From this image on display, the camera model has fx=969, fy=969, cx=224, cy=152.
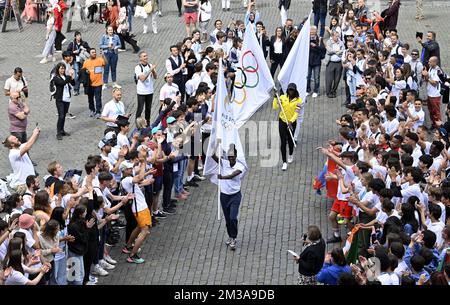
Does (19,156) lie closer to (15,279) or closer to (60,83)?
(60,83)

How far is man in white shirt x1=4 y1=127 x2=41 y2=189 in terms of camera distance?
668 inches

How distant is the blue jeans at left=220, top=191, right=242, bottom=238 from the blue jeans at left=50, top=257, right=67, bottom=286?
10.2 ft

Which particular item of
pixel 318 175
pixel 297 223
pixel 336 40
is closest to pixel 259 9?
pixel 336 40

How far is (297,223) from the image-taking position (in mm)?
16797

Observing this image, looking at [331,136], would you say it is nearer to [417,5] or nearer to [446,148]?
[446,148]

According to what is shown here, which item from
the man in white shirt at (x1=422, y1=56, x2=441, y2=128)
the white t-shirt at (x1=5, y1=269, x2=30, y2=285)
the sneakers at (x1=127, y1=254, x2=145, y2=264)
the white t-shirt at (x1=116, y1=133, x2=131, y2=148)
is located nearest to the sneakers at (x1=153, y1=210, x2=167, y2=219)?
the white t-shirt at (x1=116, y1=133, x2=131, y2=148)

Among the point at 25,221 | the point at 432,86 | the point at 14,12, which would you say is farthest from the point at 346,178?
the point at 14,12

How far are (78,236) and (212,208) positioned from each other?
4.32 m

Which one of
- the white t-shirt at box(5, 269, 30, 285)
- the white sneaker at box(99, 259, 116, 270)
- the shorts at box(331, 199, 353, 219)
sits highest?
the white t-shirt at box(5, 269, 30, 285)

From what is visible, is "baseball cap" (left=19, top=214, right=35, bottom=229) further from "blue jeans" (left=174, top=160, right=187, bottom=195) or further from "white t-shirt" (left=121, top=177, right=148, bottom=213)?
"blue jeans" (left=174, top=160, right=187, bottom=195)

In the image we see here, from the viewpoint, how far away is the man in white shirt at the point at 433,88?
21.3m

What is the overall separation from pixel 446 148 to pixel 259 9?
621 inches

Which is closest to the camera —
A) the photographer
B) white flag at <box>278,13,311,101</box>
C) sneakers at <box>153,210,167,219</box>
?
the photographer

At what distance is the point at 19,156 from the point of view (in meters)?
17.0
